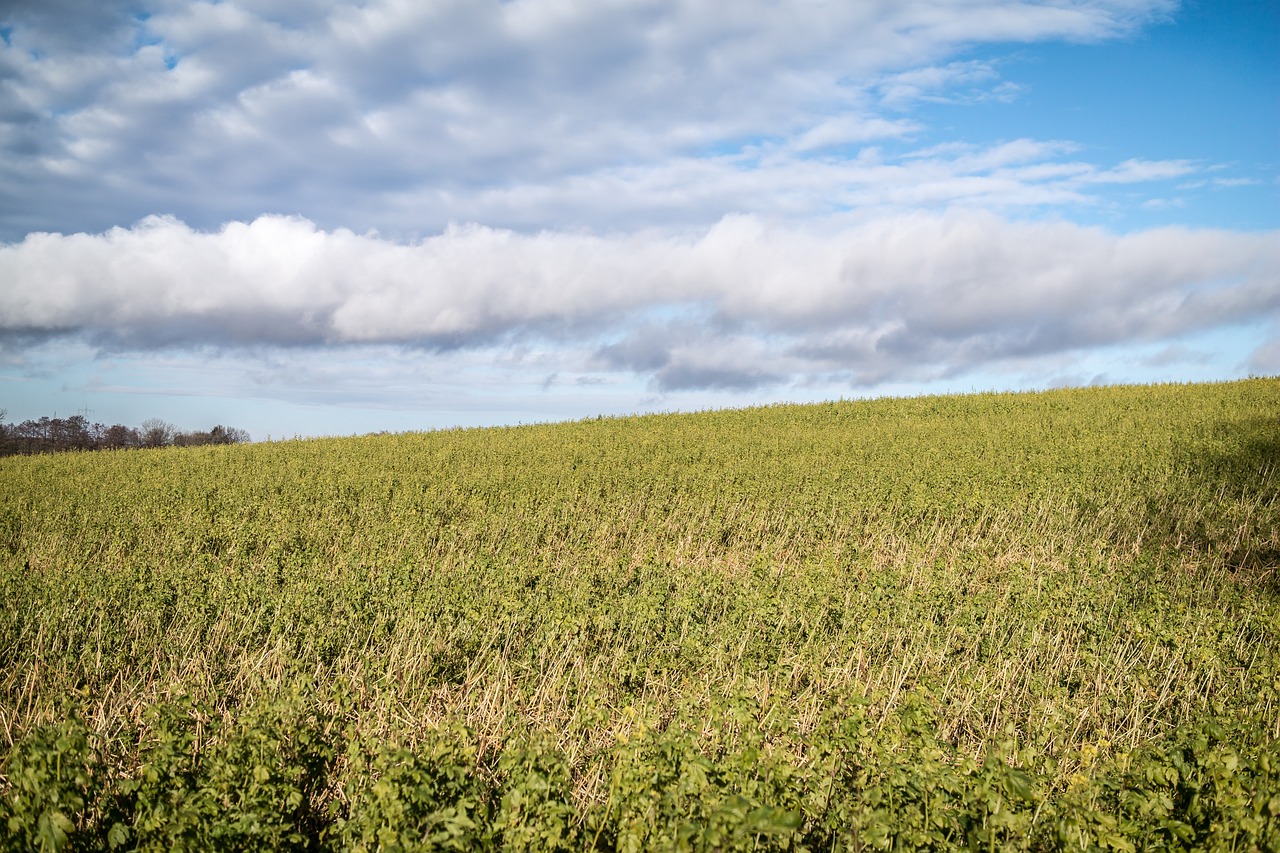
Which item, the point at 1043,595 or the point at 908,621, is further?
the point at 1043,595

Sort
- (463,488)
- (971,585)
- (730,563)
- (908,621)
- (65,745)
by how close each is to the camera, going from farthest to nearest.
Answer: (463,488)
(730,563)
(971,585)
(908,621)
(65,745)

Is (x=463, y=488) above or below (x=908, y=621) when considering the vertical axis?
above

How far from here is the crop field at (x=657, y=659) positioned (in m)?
4.75

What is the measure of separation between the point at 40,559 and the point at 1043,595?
1632cm

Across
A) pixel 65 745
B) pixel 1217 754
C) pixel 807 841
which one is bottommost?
pixel 807 841

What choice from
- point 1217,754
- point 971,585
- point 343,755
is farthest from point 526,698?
point 971,585

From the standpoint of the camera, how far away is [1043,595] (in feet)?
33.5

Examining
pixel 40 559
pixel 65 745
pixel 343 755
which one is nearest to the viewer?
pixel 65 745

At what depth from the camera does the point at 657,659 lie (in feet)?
26.4

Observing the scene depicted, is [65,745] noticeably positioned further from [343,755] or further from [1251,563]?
[1251,563]

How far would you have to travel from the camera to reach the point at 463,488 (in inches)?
747

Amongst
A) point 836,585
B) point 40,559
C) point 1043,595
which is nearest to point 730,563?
point 836,585

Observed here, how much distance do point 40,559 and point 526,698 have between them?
11.3m

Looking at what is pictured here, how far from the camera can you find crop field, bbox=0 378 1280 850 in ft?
15.6
